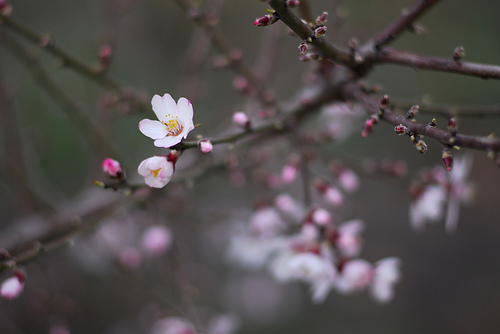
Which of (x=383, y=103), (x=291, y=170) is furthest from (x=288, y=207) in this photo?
(x=383, y=103)

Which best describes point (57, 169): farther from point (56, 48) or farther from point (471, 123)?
point (471, 123)

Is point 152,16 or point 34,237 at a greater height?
point 152,16

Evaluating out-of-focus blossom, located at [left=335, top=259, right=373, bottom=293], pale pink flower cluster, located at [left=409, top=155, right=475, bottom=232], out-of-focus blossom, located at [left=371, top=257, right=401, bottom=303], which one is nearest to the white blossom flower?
out-of-focus blossom, located at [left=335, top=259, right=373, bottom=293]

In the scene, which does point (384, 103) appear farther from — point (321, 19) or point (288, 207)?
point (288, 207)

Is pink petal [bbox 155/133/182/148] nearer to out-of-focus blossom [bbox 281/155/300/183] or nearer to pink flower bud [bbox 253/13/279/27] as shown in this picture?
pink flower bud [bbox 253/13/279/27]

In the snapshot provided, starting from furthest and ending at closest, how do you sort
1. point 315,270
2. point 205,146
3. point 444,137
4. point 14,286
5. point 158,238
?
point 158,238 → point 315,270 → point 14,286 → point 205,146 → point 444,137

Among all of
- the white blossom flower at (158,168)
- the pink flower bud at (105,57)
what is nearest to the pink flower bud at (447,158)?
the white blossom flower at (158,168)

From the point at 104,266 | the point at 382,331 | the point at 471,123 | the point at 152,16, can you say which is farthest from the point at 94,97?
the point at 471,123
